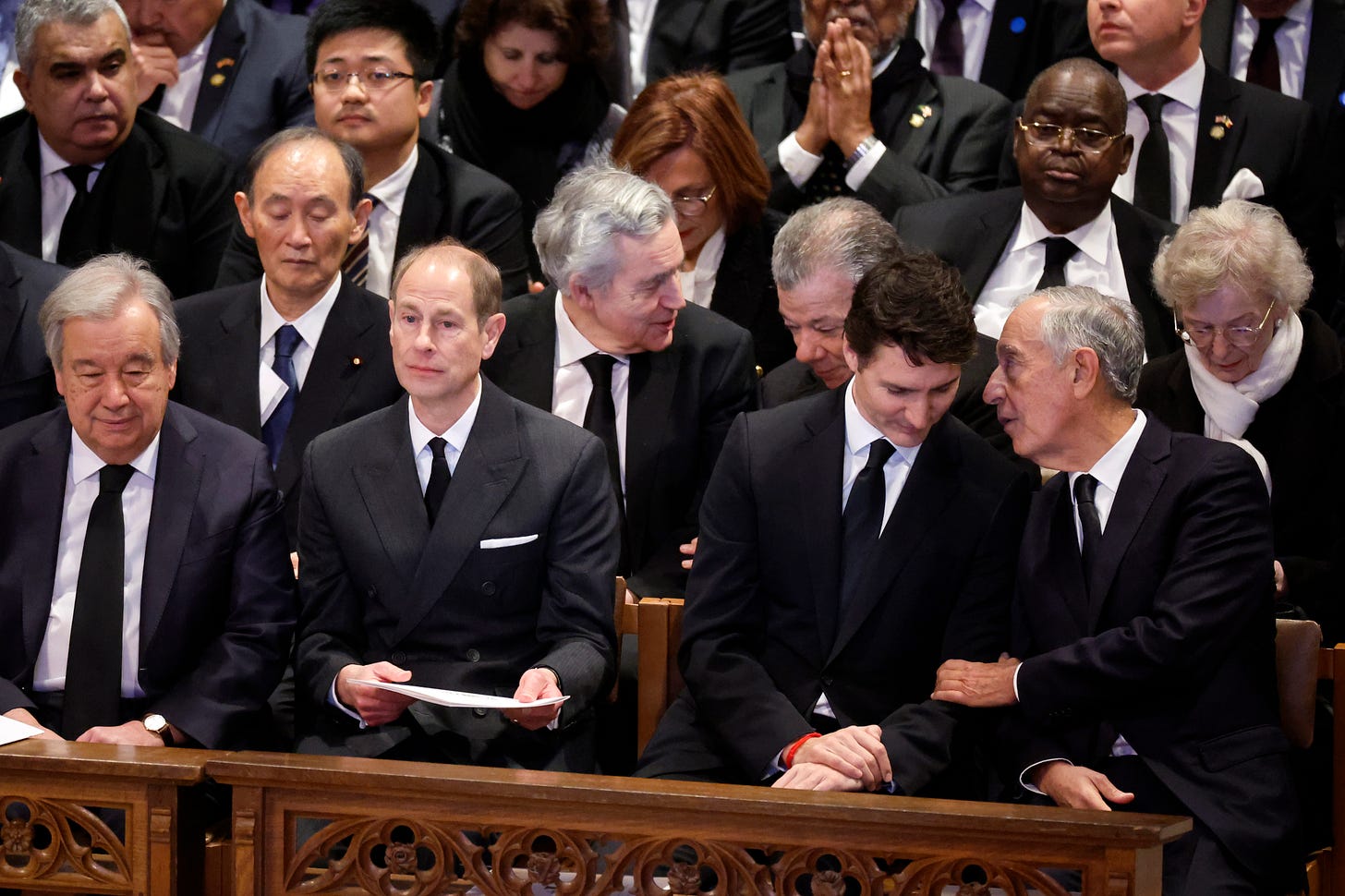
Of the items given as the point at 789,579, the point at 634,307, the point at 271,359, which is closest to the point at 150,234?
the point at 271,359

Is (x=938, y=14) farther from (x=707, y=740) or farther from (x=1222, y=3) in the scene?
(x=707, y=740)

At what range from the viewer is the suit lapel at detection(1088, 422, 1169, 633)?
10.7 ft

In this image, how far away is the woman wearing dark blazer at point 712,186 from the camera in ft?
14.6

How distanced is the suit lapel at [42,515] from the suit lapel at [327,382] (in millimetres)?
557

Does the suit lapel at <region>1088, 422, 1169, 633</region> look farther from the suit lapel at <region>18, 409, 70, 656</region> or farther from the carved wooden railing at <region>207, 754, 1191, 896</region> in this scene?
the suit lapel at <region>18, 409, 70, 656</region>

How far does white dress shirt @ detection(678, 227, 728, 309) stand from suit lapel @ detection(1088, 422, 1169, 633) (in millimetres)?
1571

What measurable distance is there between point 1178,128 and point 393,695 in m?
2.80

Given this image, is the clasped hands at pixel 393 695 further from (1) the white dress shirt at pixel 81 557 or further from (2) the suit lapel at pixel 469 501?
(1) the white dress shirt at pixel 81 557

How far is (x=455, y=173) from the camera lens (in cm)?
470

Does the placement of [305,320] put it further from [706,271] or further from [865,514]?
[865,514]

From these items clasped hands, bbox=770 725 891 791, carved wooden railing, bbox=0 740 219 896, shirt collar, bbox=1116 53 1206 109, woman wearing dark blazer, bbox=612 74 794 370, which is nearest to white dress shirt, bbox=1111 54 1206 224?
shirt collar, bbox=1116 53 1206 109

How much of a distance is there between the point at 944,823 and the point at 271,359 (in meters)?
2.17

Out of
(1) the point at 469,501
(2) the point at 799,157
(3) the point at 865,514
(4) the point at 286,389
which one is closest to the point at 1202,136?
(2) the point at 799,157

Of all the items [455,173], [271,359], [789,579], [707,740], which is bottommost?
[707,740]
